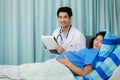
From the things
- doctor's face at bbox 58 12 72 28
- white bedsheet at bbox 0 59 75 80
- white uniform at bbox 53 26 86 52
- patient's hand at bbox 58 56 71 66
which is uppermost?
doctor's face at bbox 58 12 72 28

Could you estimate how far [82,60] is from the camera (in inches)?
87.8

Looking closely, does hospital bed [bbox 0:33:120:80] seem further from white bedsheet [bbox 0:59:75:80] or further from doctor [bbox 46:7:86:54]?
doctor [bbox 46:7:86:54]

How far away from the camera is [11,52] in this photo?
3723mm

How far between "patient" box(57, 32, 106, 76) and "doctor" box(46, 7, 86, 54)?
51cm

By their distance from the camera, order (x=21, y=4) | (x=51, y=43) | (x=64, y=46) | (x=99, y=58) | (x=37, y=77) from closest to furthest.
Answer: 1. (x=37, y=77)
2. (x=99, y=58)
3. (x=51, y=43)
4. (x=64, y=46)
5. (x=21, y=4)

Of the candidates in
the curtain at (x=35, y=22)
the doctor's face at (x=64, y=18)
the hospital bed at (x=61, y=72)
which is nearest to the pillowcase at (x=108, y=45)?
the hospital bed at (x=61, y=72)

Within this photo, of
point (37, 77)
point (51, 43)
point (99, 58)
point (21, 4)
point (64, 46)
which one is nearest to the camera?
point (37, 77)

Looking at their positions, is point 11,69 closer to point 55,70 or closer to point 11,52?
point 55,70

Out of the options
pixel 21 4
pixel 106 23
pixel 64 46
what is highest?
pixel 21 4

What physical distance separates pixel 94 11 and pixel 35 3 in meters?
0.98

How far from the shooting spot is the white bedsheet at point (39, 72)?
1.97 meters

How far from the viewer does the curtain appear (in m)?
3.69

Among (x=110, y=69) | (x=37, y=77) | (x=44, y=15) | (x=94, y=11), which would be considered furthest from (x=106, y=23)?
(x=37, y=77)

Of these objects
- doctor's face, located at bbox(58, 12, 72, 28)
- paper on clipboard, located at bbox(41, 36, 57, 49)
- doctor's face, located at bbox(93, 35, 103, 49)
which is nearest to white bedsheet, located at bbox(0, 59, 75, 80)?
doctor's face, located at bbox(93, 35, 103, 49)
